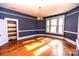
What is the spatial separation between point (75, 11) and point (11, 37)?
5.11 metres

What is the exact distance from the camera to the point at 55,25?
8047 mm

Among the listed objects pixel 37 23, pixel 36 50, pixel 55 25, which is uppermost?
pixel 37 23

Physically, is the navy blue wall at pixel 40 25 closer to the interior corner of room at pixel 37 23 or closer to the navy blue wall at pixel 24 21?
the interior corner of room at pixel 37 23

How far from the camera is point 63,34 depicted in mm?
6961

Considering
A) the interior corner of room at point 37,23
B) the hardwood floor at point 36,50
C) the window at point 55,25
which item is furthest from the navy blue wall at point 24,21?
the hardwood floor at point 36,50

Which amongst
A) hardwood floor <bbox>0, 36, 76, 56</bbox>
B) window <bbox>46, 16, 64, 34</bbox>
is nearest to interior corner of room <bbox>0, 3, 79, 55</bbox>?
window <bbox>46, 16, 64, 34</bbox>

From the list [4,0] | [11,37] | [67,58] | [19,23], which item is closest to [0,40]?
[11,37]

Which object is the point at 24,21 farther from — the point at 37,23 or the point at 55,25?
the point at 55,25

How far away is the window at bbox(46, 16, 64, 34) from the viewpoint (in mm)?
7289

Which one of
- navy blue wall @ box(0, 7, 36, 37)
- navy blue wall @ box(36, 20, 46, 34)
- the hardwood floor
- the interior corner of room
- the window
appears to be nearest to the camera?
the hardwood floor

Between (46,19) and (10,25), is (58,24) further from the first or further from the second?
(10,25)

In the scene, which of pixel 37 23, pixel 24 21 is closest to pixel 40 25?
Result: pixel 37 23

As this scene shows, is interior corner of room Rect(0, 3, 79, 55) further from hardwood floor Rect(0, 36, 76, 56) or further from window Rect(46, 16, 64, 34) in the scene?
hardwood floor Rect(0, 36, 76, 56)

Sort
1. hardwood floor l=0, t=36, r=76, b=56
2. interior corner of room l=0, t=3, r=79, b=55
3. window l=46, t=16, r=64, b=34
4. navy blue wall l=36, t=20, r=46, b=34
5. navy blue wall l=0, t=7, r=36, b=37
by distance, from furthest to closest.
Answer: navy blue wall l=36, t=20, r=46, b=34, window l=46, t=16, r=64, b=34, navy blue wall l=0, t=7, r=36, b=37, interior corner of room l=0, t=3, r=79, b=55, hardwood floor l=0, t=36, r=76, b=56
